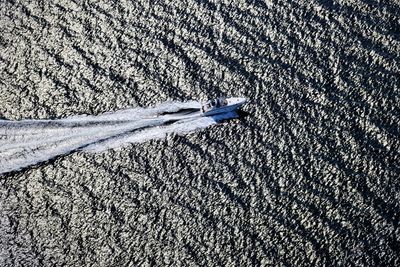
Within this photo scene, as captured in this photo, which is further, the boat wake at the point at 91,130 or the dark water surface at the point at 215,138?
the boat wake at the point at 91,130

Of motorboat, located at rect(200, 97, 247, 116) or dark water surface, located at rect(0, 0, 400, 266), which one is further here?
motorboat, located at rect(200, 97, 247, 116)

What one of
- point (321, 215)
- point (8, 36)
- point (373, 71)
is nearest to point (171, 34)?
point (8, 36)

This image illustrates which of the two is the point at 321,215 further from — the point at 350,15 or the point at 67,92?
the point at 67,92

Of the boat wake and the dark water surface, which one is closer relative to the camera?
the dark water surface
